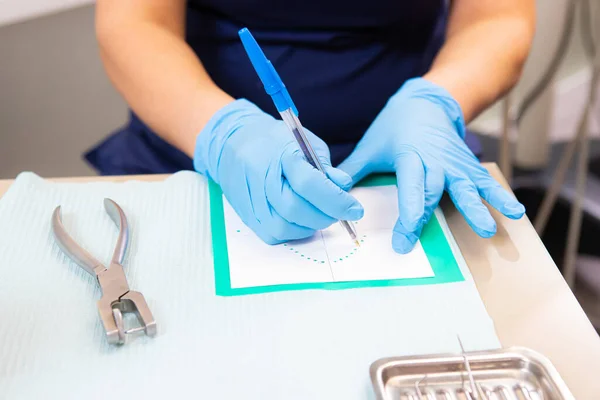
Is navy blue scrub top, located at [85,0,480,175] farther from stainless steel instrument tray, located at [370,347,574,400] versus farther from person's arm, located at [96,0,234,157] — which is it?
stainless steel instrument tray, located at [370,347,574,400]

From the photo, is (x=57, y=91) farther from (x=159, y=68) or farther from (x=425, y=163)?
(x=425, y=163)

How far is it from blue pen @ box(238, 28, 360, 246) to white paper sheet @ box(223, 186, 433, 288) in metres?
0.02

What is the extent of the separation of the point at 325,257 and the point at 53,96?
43.2 inches

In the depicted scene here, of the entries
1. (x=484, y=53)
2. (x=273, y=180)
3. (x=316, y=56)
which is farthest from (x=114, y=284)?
(x=484, y=53)

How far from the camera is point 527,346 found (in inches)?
21.6

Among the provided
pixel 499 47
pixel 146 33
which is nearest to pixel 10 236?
pixel 146 33

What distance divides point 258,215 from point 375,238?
0.13 metres

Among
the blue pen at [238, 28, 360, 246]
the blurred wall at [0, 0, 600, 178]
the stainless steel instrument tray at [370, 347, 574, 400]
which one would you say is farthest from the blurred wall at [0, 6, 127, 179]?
the stainless steel instrument tray at [370, 347, 574, 400]

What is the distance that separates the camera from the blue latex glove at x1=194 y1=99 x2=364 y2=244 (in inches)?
24.7

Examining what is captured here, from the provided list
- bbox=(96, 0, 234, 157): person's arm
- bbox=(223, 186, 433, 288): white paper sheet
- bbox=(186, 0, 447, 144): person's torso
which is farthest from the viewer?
bbox=(186, 0, 447, 144): person's torso

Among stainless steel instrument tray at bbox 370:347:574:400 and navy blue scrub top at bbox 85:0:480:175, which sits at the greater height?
navy blue scrub top at bbox 85:0:480:175

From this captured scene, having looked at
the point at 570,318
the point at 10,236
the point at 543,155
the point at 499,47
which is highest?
the point at 499,47

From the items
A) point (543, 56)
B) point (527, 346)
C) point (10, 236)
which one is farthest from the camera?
point (543, 56)

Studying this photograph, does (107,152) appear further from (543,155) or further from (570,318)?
(543,155)
